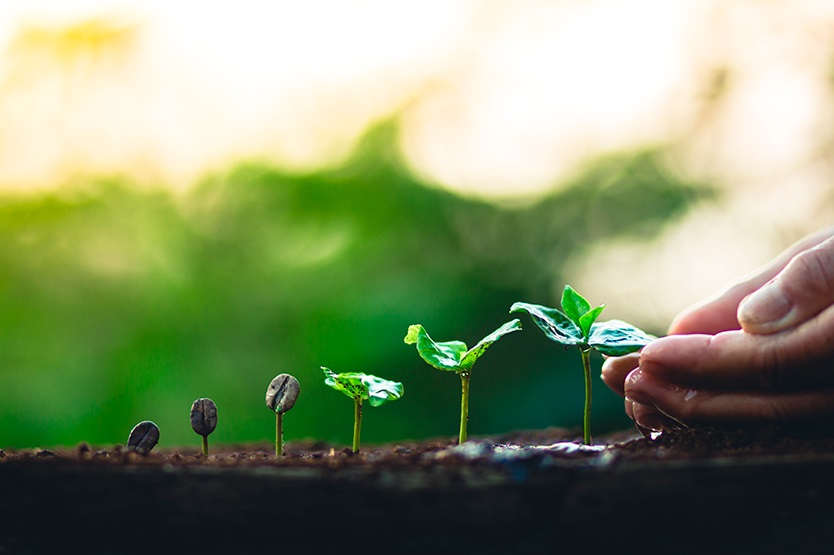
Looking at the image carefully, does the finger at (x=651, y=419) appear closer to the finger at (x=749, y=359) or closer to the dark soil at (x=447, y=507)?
the finger at (x=749, y=359)

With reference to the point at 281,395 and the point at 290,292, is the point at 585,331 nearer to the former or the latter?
the point at 281,395

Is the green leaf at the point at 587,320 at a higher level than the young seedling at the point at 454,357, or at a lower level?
higher

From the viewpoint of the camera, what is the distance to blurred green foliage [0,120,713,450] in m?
5.22

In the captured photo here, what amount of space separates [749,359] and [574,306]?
405 mm

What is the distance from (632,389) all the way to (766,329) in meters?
0.29

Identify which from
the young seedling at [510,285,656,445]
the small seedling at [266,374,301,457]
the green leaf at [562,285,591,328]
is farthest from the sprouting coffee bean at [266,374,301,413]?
the green leaf at [562,285,591,328]

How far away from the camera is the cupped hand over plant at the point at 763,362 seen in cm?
116

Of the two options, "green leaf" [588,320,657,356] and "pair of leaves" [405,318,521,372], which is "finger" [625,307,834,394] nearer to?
"green leaf" [588,320,657,356]

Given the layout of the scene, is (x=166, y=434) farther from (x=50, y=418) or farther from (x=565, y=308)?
(x=565, y=308)

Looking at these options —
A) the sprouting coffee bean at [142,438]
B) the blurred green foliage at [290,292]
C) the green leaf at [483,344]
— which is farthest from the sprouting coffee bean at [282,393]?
the blurred green foliage at [290,292]

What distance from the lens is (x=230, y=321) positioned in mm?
5523

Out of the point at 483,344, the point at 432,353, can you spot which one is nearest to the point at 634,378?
the point at 483,344

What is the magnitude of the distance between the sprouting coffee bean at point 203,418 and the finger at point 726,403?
864 millimetres

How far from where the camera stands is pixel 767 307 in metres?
1.18
